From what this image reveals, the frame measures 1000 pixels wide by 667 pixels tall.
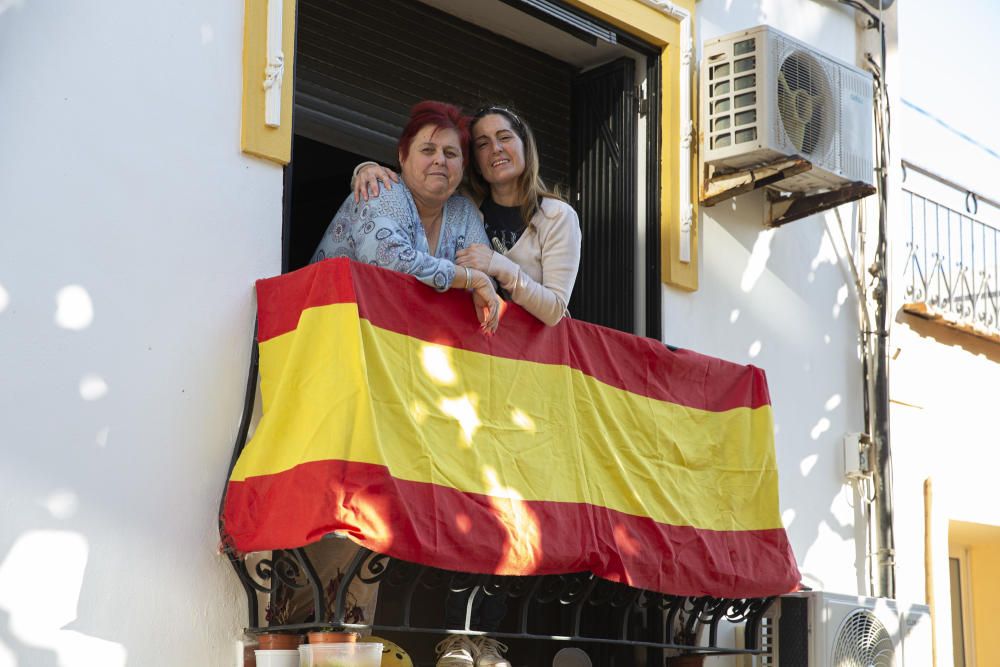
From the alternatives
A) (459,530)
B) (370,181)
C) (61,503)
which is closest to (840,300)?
(370,181)

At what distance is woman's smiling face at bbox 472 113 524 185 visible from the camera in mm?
5223

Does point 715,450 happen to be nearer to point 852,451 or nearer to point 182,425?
point 852,451

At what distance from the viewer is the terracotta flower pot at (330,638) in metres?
4.09

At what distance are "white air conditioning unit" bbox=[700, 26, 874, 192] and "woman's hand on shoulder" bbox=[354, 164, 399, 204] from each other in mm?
2084

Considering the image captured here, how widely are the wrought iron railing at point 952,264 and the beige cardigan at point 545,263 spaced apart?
10.2 ft

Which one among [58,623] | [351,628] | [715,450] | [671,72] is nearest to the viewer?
[58,623]

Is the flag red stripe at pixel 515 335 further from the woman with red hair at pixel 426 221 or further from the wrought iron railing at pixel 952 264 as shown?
the wrought iron railing at pixel 952 264

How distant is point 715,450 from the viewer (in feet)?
18.1

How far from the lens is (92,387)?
→ 13.7 feet

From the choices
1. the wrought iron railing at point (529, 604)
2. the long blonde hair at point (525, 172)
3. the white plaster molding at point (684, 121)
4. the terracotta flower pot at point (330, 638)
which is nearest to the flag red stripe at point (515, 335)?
the long blonde hair at point (525, 172)

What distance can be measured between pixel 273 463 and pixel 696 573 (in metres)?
1.75

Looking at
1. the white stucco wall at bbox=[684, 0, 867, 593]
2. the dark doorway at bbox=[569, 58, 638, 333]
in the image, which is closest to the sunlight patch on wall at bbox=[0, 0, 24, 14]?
the dark doorway at bbox=[569, 58, 638, 333]

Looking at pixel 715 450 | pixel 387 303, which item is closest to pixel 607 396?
pixel 715 450

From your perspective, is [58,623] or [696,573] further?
[696,573]
